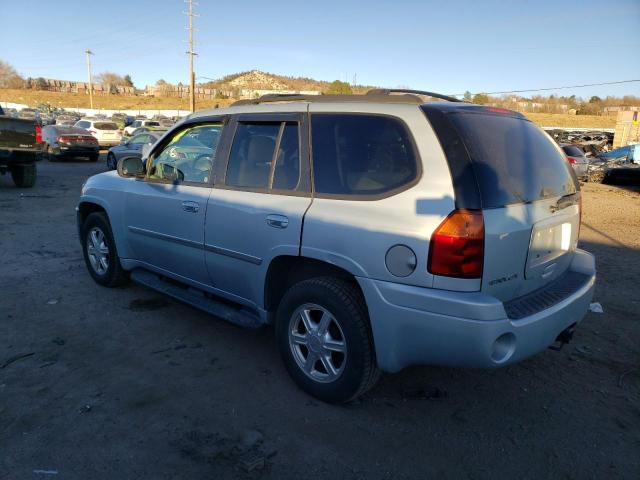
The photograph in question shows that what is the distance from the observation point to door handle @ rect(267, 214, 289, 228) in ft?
10.4

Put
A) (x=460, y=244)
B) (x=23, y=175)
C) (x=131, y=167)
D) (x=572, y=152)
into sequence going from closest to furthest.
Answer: (x=460, y=244)
(x=131, y=167)
(x=23, y=175)
(x=572, y=152)

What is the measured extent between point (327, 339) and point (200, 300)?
1.32 metres

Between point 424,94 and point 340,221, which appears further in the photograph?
point 424,94

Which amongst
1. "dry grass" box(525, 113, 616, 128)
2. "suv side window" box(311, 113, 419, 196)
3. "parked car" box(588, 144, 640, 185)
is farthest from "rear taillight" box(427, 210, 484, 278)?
"dry grass" box(525, 113, 616, 128)

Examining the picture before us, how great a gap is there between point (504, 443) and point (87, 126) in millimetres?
27749

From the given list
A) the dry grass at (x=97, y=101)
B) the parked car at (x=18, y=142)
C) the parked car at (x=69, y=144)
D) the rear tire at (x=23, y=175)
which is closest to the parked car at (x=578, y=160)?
the parked car at (x=18, y=142)

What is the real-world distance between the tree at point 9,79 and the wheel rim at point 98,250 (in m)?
106

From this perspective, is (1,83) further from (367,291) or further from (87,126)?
(367,291)

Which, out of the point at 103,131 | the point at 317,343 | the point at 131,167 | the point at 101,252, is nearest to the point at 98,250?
the point at 101,252

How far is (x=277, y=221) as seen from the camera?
322 cm

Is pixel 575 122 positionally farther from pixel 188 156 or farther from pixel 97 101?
pixel 97 101

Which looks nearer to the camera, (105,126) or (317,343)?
(317,343)

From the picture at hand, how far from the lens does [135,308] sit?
4.73m

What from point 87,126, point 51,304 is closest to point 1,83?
point 87,126
